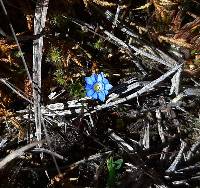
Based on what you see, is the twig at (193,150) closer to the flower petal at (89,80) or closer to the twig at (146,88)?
the twig at (146,88)

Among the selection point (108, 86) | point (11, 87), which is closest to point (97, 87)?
point (108, 86)

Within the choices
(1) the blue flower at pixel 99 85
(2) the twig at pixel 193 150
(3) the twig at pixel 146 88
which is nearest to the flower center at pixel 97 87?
(1) the blue flower at pixel 99 85

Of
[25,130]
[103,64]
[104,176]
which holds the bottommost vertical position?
[104,176]

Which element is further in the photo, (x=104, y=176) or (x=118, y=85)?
(x=118, y=85)

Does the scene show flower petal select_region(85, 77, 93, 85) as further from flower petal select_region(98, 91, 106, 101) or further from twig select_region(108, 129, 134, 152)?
twig select_region(108, 129, 134, 152)

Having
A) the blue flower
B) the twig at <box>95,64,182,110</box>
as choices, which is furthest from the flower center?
the twig at <box>95,64,182,110</box>

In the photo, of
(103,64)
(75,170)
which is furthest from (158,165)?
(103,64)

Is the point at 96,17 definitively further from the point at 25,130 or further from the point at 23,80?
the point at 25,130

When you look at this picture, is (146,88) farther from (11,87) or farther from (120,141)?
(11,87)
